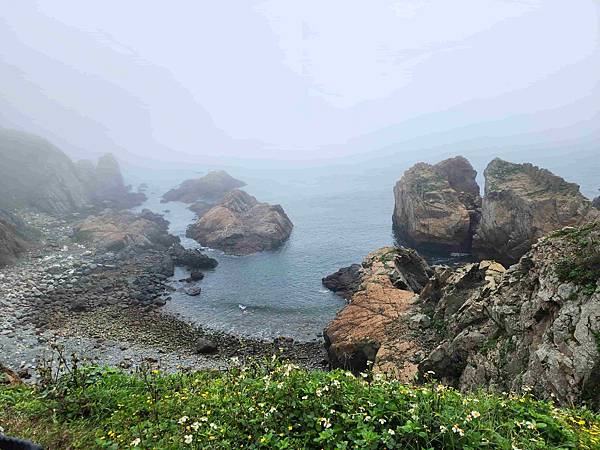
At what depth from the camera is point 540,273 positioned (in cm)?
1592

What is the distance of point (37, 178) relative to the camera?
83125 millimetres

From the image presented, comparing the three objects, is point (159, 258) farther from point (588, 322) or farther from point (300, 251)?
point (588, 322)

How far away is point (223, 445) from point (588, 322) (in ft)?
42.9

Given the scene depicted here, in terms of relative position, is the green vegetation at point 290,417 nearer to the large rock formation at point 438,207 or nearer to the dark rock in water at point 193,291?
the dark rock in water at point 193,291

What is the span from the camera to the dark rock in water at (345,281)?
4397 cm

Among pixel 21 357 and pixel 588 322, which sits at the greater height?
pixel 588 322

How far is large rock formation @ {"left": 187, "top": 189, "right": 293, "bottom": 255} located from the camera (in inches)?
2525

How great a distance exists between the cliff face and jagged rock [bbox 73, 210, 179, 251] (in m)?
16.4

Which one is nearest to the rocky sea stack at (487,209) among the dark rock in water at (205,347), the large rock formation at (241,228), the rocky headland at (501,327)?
the large rock formation at (241,228)

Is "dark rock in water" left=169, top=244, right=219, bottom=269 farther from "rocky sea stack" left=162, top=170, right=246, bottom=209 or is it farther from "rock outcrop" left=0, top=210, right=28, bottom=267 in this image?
"rocky sea stack" left=162, top=170, right=246, bottom=209

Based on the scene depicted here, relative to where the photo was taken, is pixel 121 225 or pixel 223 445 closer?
pixel 223 445

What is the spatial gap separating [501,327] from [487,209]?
38794 mm

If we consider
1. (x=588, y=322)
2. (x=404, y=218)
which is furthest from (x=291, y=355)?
(x=404, y=218)

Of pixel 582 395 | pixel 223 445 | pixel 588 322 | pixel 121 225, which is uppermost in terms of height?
pixel 223 445
